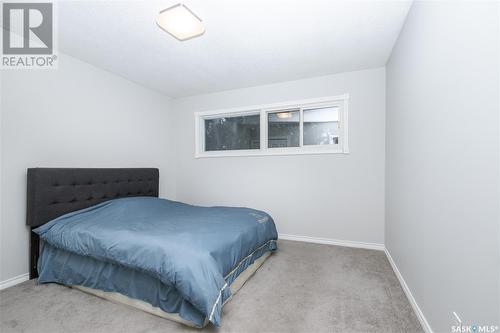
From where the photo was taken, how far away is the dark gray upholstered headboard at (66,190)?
2.16 m

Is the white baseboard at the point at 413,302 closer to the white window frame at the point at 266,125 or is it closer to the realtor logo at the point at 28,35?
the white window frame at the point at 266,125

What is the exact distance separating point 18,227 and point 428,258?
3.52 metres

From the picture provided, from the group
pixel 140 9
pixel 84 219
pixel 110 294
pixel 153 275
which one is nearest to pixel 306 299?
pixel 153 275

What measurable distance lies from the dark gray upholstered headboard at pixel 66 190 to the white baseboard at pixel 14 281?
0.05 metres

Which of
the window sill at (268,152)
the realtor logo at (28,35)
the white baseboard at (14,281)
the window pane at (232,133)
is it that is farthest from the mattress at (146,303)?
the realtor logo at (28,35)

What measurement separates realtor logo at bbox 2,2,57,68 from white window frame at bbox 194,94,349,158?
6.90 ft

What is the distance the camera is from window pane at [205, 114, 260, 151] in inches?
147

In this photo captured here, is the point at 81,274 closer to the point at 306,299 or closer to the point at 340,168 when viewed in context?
the point at 306,299

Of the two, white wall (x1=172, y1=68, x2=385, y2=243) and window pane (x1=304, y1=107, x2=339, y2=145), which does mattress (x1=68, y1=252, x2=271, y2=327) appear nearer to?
white wall (x1=172, y1=68, x2=385, y2=243)

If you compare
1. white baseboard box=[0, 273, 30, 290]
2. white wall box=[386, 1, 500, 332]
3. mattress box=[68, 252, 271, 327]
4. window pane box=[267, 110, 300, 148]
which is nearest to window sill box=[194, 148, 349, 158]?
window pane box=[267, 110, 300, 148]

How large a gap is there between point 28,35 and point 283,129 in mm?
3147

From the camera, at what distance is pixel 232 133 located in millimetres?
3951

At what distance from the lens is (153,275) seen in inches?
61.7

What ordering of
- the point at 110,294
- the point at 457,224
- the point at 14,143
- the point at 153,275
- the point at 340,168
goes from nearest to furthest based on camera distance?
the point at 457,224, the point at 153,275, the point at 110,294, the point at 14,143, the point at 340,168
